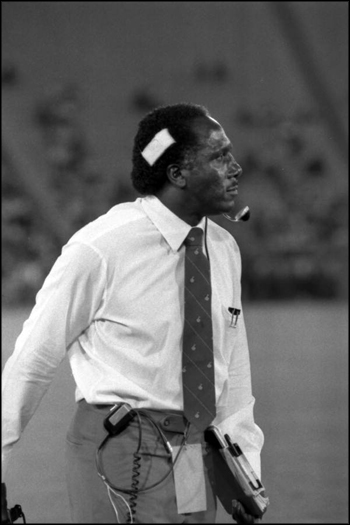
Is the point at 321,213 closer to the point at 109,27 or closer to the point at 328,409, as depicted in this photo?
the point at 109,27

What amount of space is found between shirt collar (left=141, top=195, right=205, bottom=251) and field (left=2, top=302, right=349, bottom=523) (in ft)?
5.89

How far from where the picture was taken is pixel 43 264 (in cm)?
851

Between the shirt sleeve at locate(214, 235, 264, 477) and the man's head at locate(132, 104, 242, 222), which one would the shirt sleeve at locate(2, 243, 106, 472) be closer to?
the man's head at locate(132, 104, 242, 222)

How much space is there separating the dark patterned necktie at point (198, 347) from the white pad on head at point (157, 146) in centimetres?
17

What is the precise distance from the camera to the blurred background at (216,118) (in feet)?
27.0

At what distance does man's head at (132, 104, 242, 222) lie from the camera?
181cm

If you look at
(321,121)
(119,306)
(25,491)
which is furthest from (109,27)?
(119,306)

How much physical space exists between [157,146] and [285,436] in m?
2.88

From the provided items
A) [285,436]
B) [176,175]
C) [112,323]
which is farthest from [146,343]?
[285,436]

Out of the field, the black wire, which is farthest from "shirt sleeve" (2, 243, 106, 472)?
the field

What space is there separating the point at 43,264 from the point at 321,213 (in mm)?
2591

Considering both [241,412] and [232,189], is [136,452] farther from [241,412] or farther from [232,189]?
[232,189]

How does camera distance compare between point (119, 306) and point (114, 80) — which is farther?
point (114, 80)

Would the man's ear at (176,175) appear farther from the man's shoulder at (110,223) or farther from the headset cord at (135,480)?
the headset cord at (135,480)
